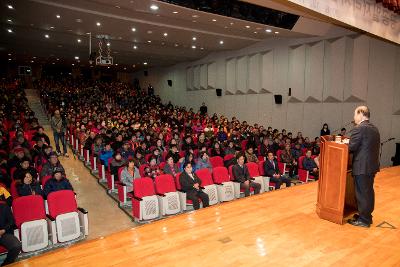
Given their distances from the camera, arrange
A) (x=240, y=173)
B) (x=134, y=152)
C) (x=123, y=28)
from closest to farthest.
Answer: (x=240, y=173), (x=134, y=152), (x=123, y=28)

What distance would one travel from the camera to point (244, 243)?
2.77m

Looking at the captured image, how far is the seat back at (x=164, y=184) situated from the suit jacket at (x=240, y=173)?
1.30 m

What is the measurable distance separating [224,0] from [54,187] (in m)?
5.70

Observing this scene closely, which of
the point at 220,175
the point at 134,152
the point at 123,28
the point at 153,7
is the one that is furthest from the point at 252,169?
the point at 123,28

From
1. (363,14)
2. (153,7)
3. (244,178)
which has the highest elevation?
(153,7)

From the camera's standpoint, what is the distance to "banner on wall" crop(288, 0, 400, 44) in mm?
3898

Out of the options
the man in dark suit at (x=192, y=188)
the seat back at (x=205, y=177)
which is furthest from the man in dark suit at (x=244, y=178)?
the man in dark suit at (x=192, y=188)

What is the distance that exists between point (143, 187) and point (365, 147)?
3358 mm

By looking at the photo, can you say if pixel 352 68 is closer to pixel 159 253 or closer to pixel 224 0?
pixel 224 0

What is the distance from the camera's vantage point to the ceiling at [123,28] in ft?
24.8

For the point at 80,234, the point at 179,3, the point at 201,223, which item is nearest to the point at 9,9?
the point at 179,3

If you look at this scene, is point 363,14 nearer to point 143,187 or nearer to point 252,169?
point 252,169

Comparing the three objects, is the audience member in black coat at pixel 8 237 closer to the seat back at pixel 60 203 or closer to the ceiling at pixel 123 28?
the seat back at pixel 60 203

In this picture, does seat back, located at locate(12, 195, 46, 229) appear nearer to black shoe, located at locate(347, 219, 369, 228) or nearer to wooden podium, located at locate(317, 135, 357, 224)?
wooden podium, located at locate(317, 135, 357, 224)
